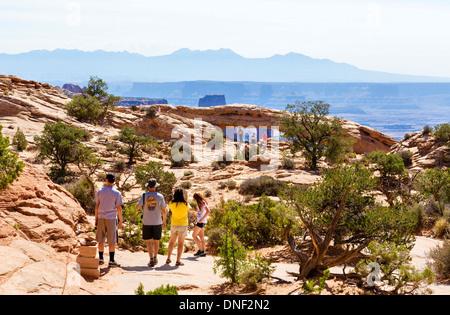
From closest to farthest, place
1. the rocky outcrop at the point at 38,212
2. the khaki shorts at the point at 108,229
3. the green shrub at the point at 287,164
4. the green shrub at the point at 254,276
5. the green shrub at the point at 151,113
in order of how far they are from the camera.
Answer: the green shrub at the point at 254,276, the rocky outcrop at the point at 38,212, the khaki shorts at the point at 108,229, the green shrub at the point at 287,164, the green shrub at the point at 151,113

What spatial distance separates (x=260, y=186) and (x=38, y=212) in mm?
15035

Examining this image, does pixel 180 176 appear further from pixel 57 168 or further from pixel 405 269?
pixel 405 269

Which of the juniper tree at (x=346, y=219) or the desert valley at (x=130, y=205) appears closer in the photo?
the desert valley at (x=130, y=205)

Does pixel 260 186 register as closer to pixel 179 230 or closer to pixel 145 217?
pixel 179 230

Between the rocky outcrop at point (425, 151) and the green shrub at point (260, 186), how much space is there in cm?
1385

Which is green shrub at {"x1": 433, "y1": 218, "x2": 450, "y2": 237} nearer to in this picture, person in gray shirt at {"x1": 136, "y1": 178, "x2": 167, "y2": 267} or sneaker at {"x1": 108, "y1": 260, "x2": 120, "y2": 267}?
person in gray shirt at {"x1": 136, "y1": 178, "x2": 167, "y2": 267}

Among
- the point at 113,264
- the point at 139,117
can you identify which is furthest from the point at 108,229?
the point at 139,117

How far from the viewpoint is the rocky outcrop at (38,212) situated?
723cm

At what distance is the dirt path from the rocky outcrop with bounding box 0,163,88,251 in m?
1.29

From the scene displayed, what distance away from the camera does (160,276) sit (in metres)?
6.95

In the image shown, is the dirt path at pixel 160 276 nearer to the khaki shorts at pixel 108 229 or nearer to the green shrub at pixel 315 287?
the khaki shorts at pixel 108 229

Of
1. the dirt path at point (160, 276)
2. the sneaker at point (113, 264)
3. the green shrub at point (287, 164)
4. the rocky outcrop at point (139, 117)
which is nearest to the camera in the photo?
the dirt path at point (160, 276)

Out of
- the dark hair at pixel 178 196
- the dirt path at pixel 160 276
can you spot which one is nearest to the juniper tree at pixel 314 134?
the dirt path at pixel 160 276
